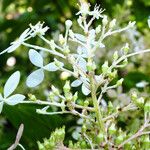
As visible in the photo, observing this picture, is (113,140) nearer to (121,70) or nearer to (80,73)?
(80,73)

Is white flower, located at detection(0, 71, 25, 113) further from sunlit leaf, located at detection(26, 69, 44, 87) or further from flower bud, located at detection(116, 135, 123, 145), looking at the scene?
flower bud, located at detection(116, 135, 123, 145)

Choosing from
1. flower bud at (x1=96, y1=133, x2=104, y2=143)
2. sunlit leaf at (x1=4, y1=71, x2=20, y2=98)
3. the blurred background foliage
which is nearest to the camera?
flower bud at (x1=96, y1=133, x2=104, y2=143)

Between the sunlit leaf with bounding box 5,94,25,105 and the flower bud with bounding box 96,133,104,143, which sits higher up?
the sunlit leaf with bounding box 5,94,25,105

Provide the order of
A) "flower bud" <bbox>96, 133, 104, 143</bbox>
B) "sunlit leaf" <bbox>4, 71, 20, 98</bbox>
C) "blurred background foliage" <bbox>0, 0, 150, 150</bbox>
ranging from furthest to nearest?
"blurred background foliage" <bbox>0, 0, 150, 150</bbox> < "sunlit leaf" <bbox>4, 71, 20, 98</bbox> < "flower bud" <bbox>96, 133, 104, 143</bbox>

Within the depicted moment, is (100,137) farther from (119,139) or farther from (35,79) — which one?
(35,79)

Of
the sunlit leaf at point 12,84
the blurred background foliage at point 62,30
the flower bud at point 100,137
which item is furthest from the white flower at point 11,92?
the blurred background foliage at point 62,30

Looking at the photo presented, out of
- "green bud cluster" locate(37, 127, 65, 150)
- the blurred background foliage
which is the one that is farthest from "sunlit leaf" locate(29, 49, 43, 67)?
the blurred background foliage

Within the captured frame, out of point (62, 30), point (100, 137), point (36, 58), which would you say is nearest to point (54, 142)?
point (100, 137)

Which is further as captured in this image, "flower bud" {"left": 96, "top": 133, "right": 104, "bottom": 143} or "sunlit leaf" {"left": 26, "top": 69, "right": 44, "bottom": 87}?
"sunlit leaf" {"left": 26, "top": 69, "right": 44, "bottom": 87}

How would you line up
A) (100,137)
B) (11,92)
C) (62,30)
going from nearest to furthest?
1. (100,137)
2. (11,92)
3. (62,30)

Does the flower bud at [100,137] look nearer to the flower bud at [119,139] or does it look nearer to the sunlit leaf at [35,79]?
the flower bud at [119,139]

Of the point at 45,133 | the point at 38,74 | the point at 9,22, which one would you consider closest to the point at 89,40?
the point at 38,74
